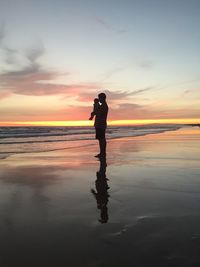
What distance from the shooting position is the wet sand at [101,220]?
2.92 metres

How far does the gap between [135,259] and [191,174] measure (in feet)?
15.6

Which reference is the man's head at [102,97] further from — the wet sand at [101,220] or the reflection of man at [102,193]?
the wet sand at [101,220]

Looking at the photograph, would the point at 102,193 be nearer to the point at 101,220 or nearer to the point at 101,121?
the point at 101,220

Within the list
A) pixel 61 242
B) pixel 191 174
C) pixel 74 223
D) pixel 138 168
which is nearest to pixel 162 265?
pixel 61 242

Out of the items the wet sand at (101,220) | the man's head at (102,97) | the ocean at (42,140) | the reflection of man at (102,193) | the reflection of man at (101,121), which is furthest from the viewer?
the ocean at (42,140)

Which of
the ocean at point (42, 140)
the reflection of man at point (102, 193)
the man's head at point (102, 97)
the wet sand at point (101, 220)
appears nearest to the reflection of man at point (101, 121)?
the man's head at point (102, 97)

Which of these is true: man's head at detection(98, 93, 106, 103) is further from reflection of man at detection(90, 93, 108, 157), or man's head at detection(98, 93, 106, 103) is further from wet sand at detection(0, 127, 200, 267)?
wet sand at detection(0, 127, 200, 267)

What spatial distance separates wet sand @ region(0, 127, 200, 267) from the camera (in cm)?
292

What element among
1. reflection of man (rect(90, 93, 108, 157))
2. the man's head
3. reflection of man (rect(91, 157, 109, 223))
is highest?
the man's head

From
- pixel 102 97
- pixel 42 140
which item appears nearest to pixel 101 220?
pixel 102 97

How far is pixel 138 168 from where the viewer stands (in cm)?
849

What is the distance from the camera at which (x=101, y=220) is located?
3.99 m

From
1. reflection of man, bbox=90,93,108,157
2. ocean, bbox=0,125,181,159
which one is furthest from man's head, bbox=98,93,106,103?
ocean, bbox=0,125,181,159

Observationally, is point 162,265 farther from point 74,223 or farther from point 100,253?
point 74,223
